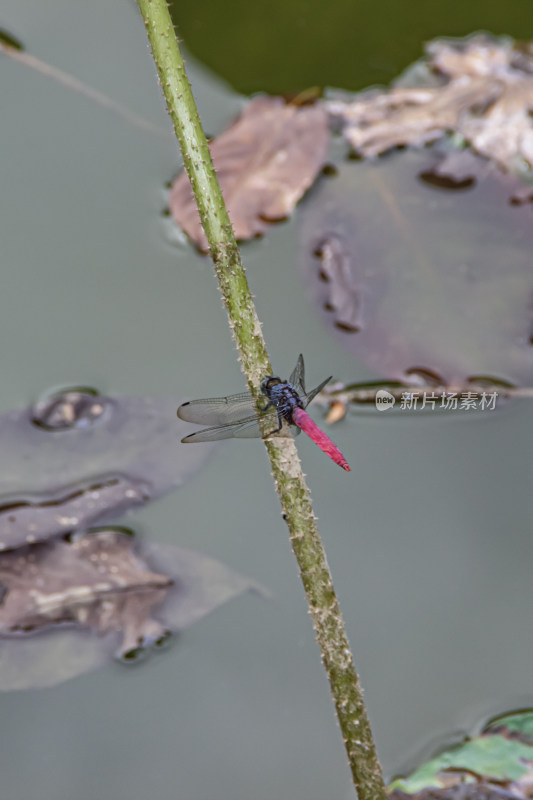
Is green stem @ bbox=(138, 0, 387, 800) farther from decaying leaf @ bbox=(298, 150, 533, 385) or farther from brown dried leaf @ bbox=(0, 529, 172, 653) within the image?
decaying leaf @ bbox=(298, 150, 533, 385)

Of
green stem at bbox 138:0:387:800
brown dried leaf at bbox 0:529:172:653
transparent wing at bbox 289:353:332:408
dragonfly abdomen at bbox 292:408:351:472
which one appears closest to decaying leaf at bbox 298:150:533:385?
transparent wing at bbox 289:353:332:408

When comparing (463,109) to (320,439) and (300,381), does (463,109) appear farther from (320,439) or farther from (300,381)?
(320,439)

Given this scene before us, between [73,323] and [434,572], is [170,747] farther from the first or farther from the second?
[73,323]

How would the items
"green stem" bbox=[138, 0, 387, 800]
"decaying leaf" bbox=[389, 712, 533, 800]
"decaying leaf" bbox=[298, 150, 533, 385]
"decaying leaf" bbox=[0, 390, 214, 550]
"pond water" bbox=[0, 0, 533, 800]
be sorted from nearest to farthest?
"green stem" bbox=[138, 0, 387, 800], "decaying leaf" bbox=[389, 712, 533, 800], "pond water" bbox=[0, 0, 533, 800], "decaying leaf" bbox=[0, 390, 214, 550], "decaying leaf" bbox=[298, 150, 533, 385]

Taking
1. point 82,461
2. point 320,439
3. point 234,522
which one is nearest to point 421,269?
Answer: point 320,439

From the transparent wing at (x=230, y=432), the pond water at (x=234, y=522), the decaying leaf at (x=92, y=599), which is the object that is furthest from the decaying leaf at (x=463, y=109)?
the decaying leaf at (x=92, y=599)
